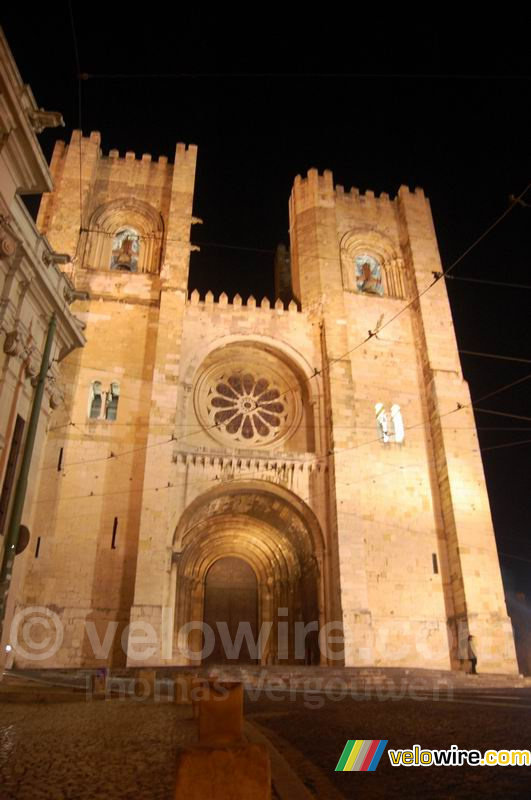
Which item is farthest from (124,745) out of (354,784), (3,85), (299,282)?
(299,282)

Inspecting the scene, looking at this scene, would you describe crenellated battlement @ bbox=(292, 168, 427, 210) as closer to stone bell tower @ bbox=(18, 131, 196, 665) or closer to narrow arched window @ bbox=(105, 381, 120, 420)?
stone bell tower @ bbox=(18, 131, 196, 665)

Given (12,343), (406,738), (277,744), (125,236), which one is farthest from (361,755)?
(125,236)

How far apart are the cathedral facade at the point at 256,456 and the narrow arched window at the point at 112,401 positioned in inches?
1.6

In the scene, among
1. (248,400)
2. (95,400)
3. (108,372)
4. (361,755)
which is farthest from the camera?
(248,400)

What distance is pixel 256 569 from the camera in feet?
60.1

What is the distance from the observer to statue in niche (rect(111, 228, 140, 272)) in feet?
62.4

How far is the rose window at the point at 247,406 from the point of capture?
681 inches

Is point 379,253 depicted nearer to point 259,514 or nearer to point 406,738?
point 259,514

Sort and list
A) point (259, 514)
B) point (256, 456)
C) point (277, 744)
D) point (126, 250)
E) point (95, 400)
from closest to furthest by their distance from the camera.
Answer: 1. point (277, 744)
2. point (256, 456)
3. point (95, 400)
4. point (259, 514)
5. point (126, 250)

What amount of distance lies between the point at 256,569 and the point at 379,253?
1266cm

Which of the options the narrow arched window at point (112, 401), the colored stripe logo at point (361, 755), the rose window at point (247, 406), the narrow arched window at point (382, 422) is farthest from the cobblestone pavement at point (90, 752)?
the narrow arched window at point (382, 422)

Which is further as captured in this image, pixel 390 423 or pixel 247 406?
pixel 247 406

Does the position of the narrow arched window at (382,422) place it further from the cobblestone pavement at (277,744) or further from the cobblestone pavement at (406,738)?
the cobblestone pavement at (277,744)

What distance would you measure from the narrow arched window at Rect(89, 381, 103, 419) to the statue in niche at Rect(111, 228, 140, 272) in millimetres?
4891
